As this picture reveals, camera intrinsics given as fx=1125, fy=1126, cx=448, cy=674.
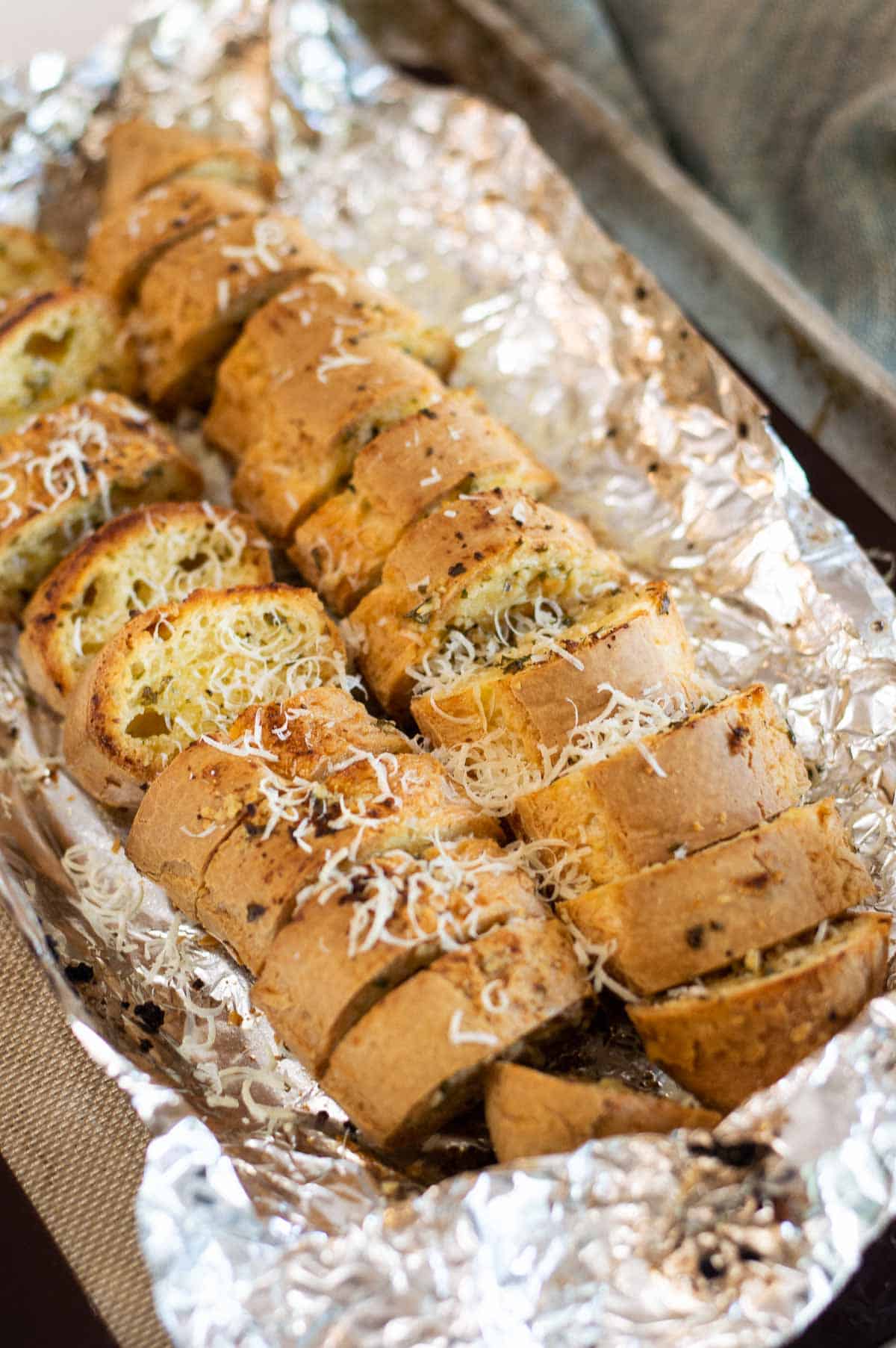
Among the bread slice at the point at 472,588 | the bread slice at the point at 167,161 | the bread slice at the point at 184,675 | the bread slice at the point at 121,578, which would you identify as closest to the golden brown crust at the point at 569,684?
the bread slice at the point at 472,588

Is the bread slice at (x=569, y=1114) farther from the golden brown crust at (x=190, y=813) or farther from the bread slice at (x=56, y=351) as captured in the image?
the bread slice at (x=56, y=351)

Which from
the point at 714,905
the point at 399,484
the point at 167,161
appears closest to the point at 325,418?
the point at 399,484

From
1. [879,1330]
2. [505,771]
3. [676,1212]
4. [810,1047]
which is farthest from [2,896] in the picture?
[879,1330]

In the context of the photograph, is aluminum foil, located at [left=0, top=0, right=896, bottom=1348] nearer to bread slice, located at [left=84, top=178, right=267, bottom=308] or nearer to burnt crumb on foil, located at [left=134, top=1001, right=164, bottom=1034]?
burnt crumb on foil, located at [left=134, top=1001, right=164, bottom=1034]

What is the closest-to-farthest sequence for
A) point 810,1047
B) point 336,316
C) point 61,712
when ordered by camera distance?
point 810,1047, point 61,712, point 336,316

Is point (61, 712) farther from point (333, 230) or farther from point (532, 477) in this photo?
point (333, 230)

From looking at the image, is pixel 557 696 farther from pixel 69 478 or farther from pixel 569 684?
pixel 69 478
